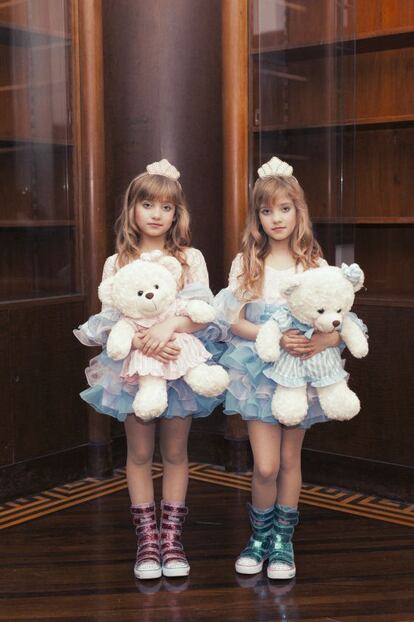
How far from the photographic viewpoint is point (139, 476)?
2.88m

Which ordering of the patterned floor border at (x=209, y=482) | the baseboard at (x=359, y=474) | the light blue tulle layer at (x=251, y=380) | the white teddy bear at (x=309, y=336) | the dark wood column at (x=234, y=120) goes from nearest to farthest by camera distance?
the white teddy bear at (x=309, y=336) < the light blue tulle layer at (x=251, y=380) < the patterned floor border at (x=209, y=482) < the baseboard at (x=359, y=474) < the dark wood column at (x=234, y=120)

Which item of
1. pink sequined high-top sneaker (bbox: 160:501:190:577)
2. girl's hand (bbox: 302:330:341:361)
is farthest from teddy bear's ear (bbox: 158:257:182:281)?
pink sequined high-top sneaker (bbox: 160:501:190:577)

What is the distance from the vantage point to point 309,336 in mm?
2678

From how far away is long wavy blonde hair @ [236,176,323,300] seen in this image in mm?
2787

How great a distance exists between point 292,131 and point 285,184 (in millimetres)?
1146

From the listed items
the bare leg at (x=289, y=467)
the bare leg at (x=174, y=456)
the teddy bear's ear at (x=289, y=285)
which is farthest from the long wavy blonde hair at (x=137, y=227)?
the bare leg at (x=289, y=467)

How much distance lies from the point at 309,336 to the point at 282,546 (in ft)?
2.17

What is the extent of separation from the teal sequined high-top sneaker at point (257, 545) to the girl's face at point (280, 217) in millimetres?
828

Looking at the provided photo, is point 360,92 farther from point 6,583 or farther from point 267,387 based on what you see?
point 6,583

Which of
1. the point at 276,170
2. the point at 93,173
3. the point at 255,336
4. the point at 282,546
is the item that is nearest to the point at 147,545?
the point at 282,546

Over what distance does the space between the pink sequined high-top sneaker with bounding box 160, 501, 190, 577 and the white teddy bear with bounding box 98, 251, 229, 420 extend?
0.35 m

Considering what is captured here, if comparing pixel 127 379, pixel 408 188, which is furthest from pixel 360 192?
pixel 127 379

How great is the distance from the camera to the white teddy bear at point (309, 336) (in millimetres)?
2621

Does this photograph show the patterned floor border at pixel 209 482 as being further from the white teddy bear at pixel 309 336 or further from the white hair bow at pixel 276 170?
the white hair bow at pixel 276 170
